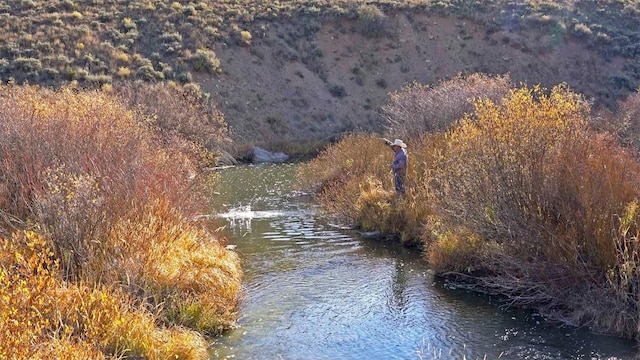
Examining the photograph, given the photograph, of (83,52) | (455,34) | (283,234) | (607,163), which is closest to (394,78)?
(455,34)

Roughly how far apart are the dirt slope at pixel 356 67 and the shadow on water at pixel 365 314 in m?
26.8

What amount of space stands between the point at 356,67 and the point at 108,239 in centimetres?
4132

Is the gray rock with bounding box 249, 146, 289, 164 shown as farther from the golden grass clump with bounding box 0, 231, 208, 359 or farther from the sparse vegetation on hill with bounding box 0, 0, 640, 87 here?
the golden grass clump with bounding box 0, 231, 208, 359

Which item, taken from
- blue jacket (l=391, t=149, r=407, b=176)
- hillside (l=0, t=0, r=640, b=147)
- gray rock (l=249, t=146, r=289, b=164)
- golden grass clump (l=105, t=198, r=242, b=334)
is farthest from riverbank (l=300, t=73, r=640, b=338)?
hillside (l=0, t=0, r=640, b=147)

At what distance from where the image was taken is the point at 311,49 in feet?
165

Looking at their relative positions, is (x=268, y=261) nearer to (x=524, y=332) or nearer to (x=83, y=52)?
(x=524, y=332)

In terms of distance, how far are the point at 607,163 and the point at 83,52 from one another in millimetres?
38579

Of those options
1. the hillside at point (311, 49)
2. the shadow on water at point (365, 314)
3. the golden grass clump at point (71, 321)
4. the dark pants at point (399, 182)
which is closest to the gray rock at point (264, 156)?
the hillside at point (311, 49)

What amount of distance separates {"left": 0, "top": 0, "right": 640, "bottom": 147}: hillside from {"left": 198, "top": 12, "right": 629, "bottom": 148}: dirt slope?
109mm

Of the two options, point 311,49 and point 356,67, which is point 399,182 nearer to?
point 356,67

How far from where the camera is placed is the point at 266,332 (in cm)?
1016

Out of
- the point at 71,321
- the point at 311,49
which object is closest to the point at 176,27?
the point at 311,49

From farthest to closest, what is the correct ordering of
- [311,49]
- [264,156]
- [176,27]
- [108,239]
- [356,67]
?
[311,49] < [356,67] < [176,27] < [264,156] < [108,239]

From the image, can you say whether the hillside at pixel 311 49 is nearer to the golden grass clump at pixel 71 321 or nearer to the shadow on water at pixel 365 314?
the shadow on water at pixel 365 314
